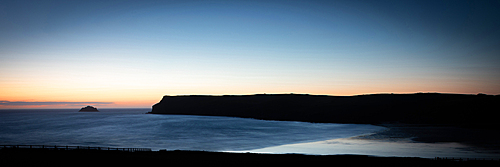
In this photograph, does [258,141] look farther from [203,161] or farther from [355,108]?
[355,108]

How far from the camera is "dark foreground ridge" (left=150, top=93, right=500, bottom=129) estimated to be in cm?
6994

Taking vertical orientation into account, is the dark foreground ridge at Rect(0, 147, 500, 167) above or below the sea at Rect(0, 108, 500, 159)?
above

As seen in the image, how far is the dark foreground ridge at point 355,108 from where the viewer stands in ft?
229

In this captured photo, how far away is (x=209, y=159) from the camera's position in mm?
19438

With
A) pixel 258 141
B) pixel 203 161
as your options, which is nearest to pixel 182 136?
pixel 258 141

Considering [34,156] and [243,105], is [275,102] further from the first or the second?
[34,156]

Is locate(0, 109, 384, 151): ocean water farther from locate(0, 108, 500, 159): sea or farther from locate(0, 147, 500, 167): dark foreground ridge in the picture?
locate(0, 147, 500, 167): dark foreground ridge

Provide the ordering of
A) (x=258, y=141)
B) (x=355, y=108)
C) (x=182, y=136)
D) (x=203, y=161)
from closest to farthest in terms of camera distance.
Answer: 1. (x=203, y=161)
2. (x=258, y=141)
3. (x=182, y=136)
4. (x=355, y=108)

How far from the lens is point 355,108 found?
321ft

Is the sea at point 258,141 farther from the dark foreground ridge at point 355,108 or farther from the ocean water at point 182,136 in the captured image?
the dark foreground ridge at point 355,108

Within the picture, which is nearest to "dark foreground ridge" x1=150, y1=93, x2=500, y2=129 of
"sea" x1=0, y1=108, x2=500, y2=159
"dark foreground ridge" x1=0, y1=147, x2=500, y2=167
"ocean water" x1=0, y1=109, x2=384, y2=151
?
"ocean water" x1=0, y1=109, x2=384, y2=151

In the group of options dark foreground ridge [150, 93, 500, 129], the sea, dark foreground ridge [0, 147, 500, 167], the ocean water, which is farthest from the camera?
dark foreground ridge [150, 93, 500, 129]

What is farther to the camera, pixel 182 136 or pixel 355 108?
pixel 355 108

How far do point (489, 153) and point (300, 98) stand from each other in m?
110
